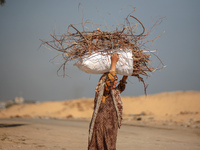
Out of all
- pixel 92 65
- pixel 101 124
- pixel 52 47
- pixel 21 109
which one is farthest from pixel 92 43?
pixel 21 109

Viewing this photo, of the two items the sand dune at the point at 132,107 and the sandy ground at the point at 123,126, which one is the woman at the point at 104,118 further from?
the sand dune at the point at 132,107

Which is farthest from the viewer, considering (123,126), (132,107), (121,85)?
(132,107)

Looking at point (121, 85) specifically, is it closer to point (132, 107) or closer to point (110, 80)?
point (110, 80)

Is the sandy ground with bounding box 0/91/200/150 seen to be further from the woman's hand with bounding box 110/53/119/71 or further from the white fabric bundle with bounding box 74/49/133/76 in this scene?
the woman's hand with bounding box 110/53/119/71

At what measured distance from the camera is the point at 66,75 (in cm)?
518

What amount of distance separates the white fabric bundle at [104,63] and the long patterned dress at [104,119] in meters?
0.19

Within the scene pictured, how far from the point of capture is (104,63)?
14.5 ft

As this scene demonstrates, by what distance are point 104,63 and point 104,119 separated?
98 centimetres

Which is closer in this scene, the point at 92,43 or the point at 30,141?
the point at 92,43

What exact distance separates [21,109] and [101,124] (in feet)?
93.6

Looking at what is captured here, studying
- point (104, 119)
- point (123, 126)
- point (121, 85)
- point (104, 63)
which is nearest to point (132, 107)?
point (123, 126)

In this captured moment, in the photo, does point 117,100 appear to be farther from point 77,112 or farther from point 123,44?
point 77,112

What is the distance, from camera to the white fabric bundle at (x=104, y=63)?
14.5 ft

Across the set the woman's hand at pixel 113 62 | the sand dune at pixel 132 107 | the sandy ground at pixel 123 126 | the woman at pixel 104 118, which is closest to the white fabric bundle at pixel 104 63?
the woman's hand at pixel 113 62
